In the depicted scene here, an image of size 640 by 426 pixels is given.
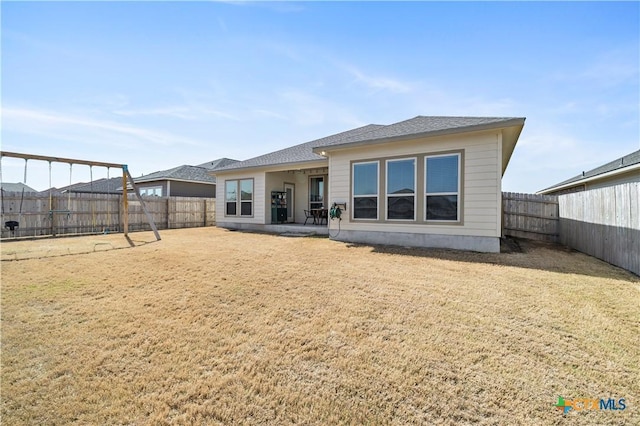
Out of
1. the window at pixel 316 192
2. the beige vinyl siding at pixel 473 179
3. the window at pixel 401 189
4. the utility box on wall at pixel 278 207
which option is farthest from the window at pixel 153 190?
the beige vinyl siding at pixel 473 179

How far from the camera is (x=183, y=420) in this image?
75.5 inches

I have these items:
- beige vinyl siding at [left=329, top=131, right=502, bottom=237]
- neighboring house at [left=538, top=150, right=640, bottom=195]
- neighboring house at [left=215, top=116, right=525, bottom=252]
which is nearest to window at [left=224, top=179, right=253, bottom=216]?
neighboring house at [left=215, top=116, right=525, bottom=252]

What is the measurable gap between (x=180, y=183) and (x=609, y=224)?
2027 centimetres

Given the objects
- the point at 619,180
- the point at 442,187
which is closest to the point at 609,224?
the point at 442,187

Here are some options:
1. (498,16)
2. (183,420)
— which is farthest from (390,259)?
(498,16)

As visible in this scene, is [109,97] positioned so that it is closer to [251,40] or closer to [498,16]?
[251,40]

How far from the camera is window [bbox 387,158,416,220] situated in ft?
26.4

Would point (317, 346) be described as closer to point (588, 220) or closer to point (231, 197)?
point (588, 220)

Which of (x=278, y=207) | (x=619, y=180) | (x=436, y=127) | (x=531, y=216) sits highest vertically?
(x=436, y=127)

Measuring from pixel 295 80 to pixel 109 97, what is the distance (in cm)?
617

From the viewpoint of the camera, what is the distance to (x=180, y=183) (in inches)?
739

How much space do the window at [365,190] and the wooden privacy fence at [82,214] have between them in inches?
441

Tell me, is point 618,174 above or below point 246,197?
above

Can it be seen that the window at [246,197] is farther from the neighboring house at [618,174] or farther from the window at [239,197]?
the neighboring house at [618,174]
